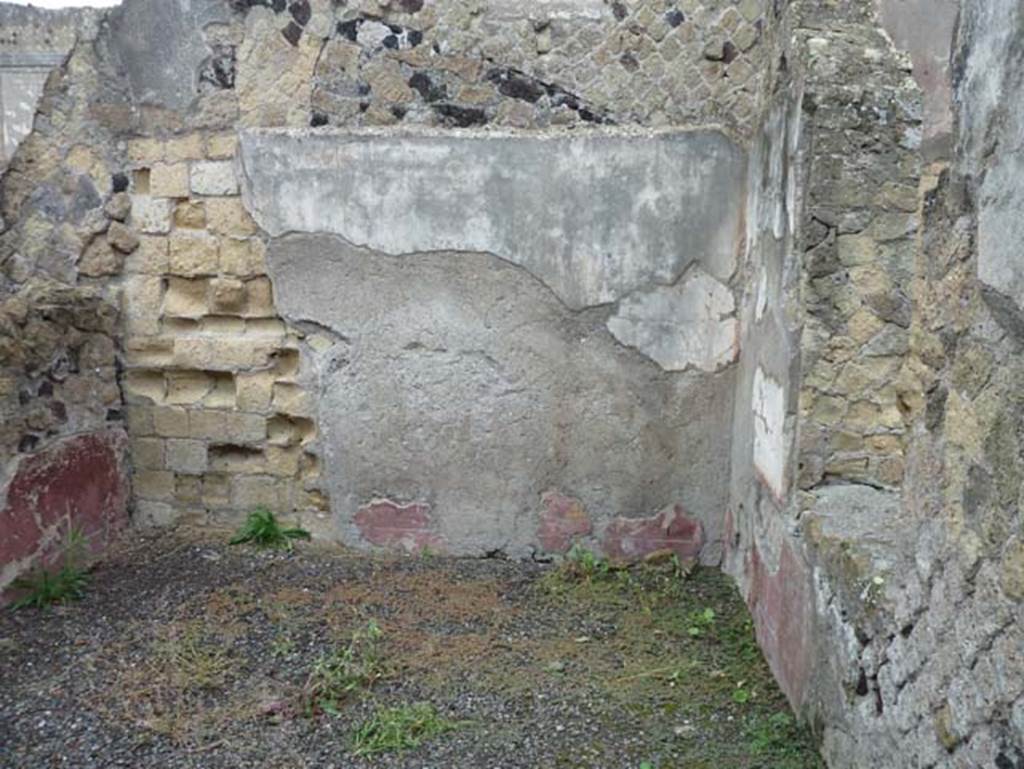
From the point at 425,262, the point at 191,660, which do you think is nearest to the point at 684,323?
the point at 425,262

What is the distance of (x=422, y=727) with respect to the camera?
2820mm

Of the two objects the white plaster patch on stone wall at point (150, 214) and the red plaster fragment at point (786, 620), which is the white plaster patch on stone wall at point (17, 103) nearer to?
the white plaster patch on stone wall at point (150, 214)

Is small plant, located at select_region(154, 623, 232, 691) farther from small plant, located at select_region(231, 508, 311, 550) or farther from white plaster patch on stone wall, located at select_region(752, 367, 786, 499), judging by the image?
white plaster patch on stone wall, located at select_region(752, 367, 786, 499)

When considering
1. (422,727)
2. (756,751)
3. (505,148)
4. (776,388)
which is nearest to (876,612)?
(756,751)

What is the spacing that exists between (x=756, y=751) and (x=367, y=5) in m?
3.25

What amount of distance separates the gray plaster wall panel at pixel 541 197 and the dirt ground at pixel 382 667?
4.39ft

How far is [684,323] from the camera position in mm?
3908

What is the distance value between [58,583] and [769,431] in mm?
2845

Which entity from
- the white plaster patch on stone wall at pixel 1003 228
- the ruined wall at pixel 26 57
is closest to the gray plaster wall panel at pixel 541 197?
the ruined wall at pixel 26 57

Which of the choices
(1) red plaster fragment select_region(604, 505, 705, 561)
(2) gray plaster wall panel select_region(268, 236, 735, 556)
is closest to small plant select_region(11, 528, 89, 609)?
(2) gray plaster wall panel select_region(268, 236, 735, 556)

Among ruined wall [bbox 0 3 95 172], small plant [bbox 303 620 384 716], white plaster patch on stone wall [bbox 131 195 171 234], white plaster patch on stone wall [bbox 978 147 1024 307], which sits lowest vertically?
small plant [bbox 303 620 384 716]

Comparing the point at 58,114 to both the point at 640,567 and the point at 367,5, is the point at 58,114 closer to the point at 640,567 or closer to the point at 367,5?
the point at 367,5

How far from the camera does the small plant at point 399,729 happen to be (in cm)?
272

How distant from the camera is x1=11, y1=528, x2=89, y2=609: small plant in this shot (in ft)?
Answer: 11.8
